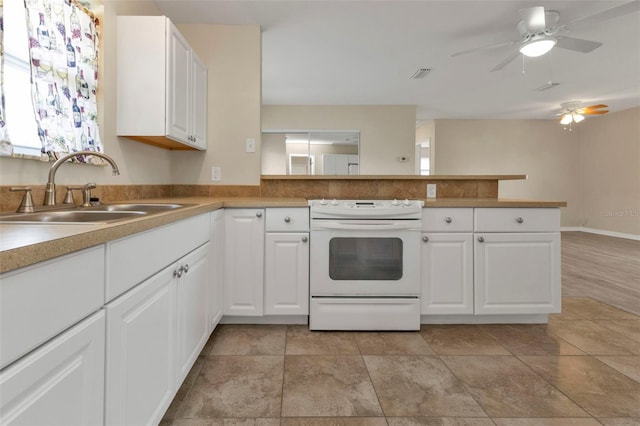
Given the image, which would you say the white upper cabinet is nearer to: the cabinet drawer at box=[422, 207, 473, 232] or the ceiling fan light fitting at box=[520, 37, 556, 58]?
the cabinet drawer at box=[422, 207, 473, 232]

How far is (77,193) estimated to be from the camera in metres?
1.59

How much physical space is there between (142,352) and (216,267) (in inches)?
38.1

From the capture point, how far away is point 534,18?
100 inches

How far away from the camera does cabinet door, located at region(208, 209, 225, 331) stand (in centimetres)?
184

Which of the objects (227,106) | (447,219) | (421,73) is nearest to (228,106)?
(227,106)

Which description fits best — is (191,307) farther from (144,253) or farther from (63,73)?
(63,73)

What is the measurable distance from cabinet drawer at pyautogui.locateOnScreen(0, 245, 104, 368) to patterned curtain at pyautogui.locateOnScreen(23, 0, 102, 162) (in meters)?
1.00

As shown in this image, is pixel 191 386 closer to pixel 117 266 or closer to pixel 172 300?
pixel 172 300

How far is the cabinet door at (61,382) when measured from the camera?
20.4 inches

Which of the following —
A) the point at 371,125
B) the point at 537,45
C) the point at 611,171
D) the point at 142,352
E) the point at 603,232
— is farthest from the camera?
the point at 603,232

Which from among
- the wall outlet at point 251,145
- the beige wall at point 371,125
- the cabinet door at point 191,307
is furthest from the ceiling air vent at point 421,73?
the cabinet door at point 191,307

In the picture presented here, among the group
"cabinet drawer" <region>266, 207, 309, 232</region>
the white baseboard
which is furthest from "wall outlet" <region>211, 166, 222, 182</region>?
the white baseboard

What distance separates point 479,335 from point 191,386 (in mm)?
1714

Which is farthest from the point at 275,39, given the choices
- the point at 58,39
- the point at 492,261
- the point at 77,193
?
the point at 492,261
